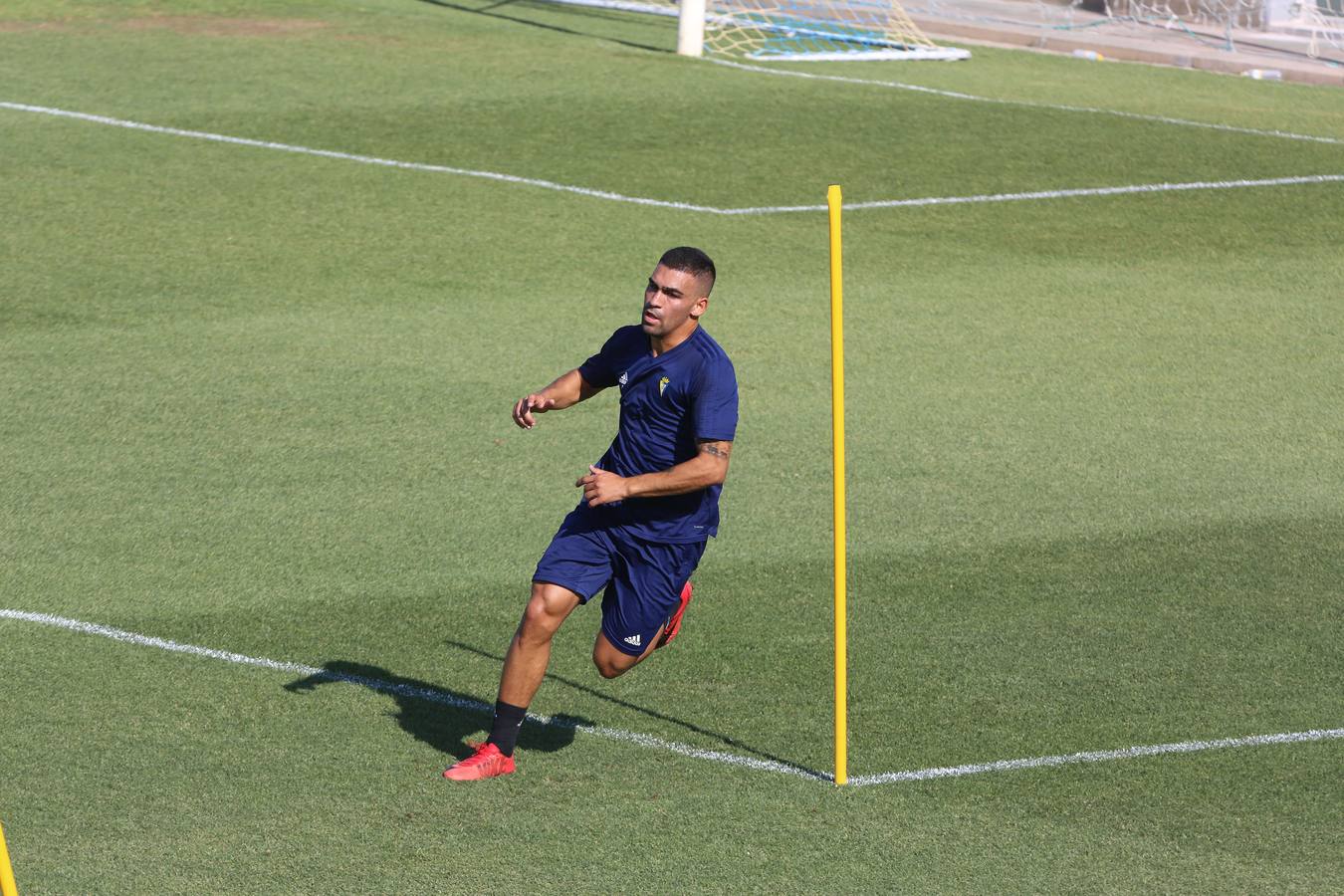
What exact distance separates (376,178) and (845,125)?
5.41 meters

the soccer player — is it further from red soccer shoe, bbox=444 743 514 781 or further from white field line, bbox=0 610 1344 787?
white field line, bbox=0 610 1344 787

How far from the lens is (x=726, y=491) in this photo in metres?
10.9

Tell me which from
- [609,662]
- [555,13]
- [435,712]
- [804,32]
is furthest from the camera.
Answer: [555,13]

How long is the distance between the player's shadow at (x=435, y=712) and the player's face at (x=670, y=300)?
1.83 metres

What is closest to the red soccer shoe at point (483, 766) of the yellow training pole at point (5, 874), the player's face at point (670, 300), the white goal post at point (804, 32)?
the player's face at point (670, 300)

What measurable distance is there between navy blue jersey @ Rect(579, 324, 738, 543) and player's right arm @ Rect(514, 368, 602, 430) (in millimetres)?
168

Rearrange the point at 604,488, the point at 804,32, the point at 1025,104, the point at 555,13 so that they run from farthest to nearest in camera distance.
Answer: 1. the point at 555,13
2. the point at 804,32
3. the point at 1025,104
4. the point at 604,488

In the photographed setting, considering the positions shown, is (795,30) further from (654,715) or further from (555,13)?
(654,715)

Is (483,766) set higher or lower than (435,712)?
higher

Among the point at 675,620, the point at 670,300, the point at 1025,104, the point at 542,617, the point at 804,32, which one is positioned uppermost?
the point at 670,300

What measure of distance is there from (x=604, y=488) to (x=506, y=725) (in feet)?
3.70

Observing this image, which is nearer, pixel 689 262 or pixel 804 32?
pixel 689 262

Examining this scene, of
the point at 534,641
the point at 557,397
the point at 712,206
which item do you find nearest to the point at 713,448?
the point at 557,397

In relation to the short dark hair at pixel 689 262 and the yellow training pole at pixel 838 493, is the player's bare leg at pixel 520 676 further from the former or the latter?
the short dark hair at pixel 689 262
